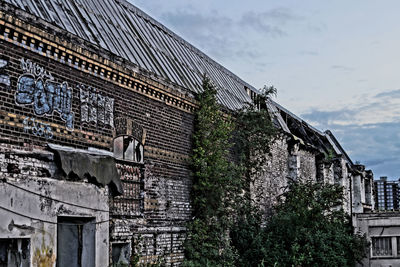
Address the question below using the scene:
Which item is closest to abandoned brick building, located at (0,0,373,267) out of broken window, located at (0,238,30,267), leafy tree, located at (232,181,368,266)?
broken window, located at (0,238,30,267)

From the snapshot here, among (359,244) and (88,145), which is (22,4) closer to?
(88,145)

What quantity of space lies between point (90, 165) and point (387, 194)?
1658 inches

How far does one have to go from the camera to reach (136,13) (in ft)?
48.9

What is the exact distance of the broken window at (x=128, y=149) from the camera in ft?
36.3

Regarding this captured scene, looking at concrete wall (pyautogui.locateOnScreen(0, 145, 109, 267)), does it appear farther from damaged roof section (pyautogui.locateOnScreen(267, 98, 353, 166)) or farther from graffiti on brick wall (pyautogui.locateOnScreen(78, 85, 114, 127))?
damaged roof section (pyautogui.locateOnScreen(267, 98, 353, 166))

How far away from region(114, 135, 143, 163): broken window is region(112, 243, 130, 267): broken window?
6.07 feet

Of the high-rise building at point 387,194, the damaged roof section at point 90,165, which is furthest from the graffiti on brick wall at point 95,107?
the high-rise building at point 387,194

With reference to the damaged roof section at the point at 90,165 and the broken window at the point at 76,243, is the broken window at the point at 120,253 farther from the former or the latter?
the damaged roof section at the point at 90,165

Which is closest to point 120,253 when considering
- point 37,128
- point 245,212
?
point 37,128

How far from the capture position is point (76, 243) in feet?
32.3

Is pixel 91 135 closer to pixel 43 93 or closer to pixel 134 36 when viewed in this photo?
pixel 43 93

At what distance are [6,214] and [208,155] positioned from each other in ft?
23.1

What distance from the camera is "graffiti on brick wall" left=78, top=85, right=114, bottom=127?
994 cm

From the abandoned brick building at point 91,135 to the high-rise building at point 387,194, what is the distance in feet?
118
